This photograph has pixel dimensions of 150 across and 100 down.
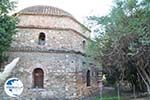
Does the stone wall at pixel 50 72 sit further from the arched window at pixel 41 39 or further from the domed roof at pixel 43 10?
the domed roof at pixel 43 10

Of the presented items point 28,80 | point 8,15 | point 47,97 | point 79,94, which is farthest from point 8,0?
point 79,94

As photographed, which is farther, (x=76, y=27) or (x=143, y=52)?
(x=76, y=27)

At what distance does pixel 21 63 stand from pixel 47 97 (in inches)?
131

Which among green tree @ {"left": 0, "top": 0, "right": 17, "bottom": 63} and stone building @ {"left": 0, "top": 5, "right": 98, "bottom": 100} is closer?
green tree @ {"left": 0, "top": 0, "right": 17, "bottom": 63}

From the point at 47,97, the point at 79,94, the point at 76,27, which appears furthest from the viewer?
the point at 76,27

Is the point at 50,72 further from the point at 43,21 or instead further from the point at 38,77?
the point at 43,21

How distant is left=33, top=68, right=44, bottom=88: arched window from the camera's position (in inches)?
866

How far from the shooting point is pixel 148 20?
1462cm

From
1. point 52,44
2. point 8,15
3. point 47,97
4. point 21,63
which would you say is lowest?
point 47,97

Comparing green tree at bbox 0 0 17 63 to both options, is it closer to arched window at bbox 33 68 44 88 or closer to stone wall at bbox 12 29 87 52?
stone wall at bbox 12 29 87 52

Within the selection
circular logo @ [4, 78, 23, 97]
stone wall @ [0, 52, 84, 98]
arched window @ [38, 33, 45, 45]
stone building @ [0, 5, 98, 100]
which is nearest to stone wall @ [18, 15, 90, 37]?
stone building @ [0, 5, 98, 100]

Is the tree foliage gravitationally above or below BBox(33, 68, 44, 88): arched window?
above

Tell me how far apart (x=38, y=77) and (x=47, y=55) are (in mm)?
1873

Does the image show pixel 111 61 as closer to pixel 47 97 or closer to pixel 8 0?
pixel 47 97
